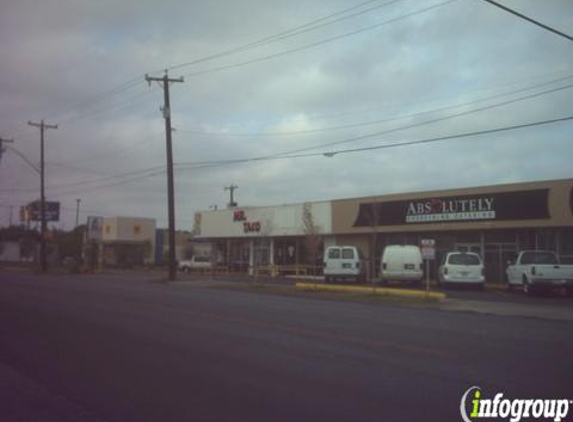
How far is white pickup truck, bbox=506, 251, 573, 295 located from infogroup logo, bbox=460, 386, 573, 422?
60.8ft

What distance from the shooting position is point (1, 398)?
7629 millimetres

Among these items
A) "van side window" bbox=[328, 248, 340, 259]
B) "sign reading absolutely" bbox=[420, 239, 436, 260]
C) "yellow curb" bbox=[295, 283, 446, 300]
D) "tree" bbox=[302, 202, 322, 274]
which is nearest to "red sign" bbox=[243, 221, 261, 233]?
"tree" bbox=[302, 202, 322, 274]

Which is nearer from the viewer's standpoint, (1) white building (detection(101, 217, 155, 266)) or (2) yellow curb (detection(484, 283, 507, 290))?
(2) yellow curb (detection(484, 283, 507, 290))

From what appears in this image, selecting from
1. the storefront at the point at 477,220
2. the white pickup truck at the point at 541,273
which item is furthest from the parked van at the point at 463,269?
the storefront at the point at 477,220

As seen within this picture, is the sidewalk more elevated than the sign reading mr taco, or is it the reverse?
the sign reading mr taco

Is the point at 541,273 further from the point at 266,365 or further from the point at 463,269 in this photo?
the point at 266,365

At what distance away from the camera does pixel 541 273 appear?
24219mm

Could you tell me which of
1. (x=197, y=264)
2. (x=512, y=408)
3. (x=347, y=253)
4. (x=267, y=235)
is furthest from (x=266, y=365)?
(x=197, y=264)

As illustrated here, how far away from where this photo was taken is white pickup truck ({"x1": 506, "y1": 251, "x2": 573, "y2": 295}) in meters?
24.0

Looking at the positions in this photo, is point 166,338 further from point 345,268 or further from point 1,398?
point 345,268

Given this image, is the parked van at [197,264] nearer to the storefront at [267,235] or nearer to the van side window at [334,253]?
the storefront at [267,235]

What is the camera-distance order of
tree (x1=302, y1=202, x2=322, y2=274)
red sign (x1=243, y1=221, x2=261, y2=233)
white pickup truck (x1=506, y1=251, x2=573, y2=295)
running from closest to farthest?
white pickup truck (x1=506, y1=251, x2=573, y2=295)
tree (x1=302, y1=202, x2=322, y2=274)
red sign (x1=243, y1=221, x2=261, y2=233)

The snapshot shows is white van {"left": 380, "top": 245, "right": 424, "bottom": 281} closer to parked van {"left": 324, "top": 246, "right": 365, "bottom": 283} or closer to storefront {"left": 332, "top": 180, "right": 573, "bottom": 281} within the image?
storefront {"left": 332, "top": 180, "right": 573, "bottom": 281}

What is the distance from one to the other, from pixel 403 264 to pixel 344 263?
412 centimetres
